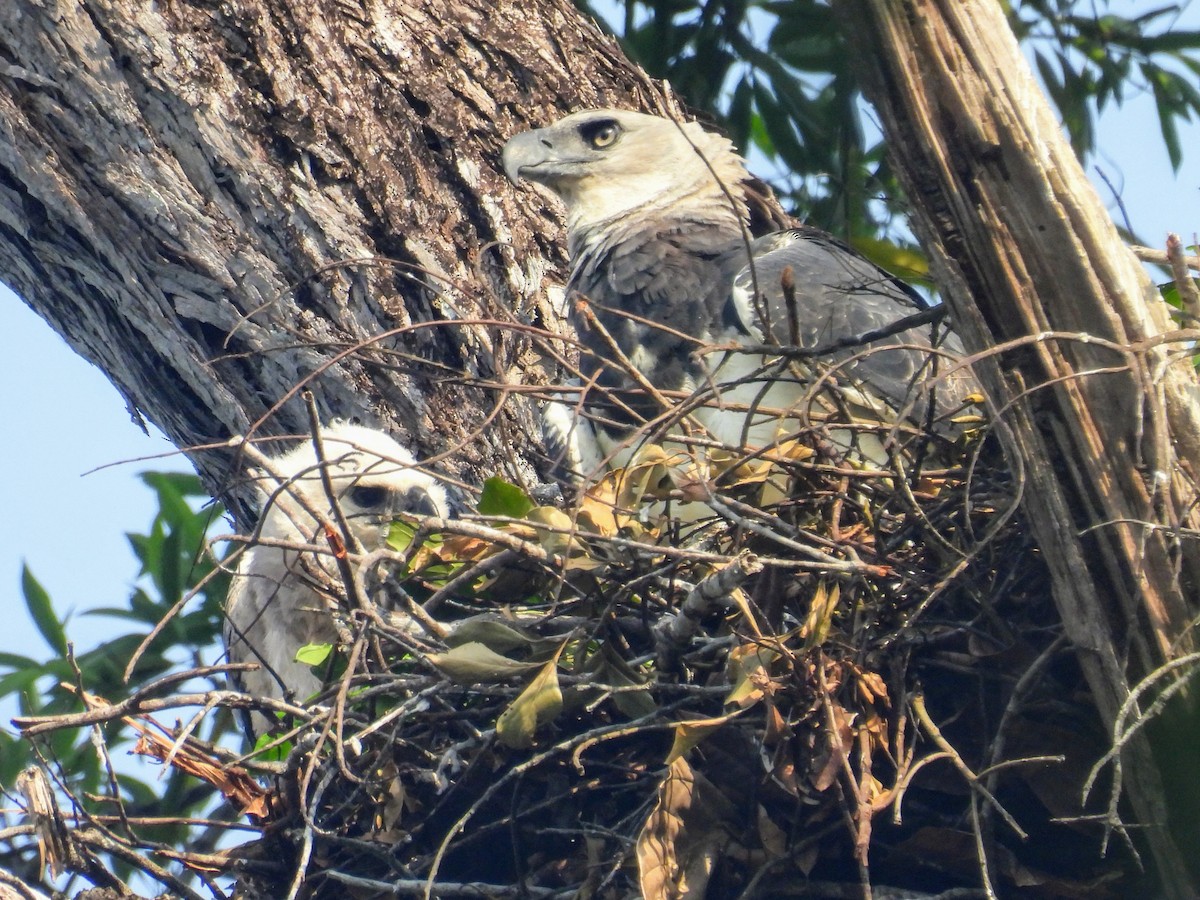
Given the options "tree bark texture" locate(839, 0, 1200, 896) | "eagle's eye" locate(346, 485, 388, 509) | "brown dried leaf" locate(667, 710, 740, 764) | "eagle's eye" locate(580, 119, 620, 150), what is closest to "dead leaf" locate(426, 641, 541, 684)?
"brown dried leaf" locate(667, 710, 740, 764)

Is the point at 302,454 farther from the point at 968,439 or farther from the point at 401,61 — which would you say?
the point at 968,439

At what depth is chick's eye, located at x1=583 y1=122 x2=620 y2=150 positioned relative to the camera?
3617mm

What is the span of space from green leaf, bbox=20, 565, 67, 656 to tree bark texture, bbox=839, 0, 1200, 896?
2.54 m

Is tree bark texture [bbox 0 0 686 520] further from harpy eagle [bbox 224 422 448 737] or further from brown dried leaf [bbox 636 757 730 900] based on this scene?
brown dried leaf [bbox 636 757 730 900]

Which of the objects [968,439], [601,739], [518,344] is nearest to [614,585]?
[601,739]

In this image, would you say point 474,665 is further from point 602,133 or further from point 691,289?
point 602,133

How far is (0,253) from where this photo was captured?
3523 mm

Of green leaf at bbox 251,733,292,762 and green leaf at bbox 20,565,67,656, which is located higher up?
green leaf at bbox 20,565,67,656

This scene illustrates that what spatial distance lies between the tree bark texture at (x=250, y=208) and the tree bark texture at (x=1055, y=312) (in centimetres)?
142

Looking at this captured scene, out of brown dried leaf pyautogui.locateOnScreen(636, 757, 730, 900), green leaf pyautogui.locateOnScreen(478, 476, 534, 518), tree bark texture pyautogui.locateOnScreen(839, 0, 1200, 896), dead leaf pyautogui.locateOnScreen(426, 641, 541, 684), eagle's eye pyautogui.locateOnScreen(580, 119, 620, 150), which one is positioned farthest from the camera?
eagle's eye pyautogui.locateOnScreen(580, 119, 620, 150)

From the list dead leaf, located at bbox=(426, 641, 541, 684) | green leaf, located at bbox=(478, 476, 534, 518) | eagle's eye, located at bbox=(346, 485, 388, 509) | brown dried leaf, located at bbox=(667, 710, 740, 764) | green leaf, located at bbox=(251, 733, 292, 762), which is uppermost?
eagle's eye, located at bbox=(346, 485, 388, 509)

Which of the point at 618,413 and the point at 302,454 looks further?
the point at 302,454

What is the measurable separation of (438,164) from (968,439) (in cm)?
157

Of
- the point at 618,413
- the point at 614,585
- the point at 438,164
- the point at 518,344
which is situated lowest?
the point at 614,585
